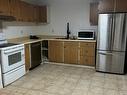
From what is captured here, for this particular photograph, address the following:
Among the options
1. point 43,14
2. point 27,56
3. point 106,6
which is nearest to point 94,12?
point 106,6

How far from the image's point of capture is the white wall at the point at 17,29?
4.06 metres

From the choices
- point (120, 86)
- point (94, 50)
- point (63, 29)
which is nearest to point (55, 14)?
point (63, 29)

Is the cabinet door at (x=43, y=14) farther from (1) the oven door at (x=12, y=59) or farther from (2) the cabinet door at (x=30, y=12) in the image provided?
(1) the oven door at (x=12, y=59)

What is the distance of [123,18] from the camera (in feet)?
11.8

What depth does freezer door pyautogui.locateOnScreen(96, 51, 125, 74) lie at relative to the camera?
3807 millimetres

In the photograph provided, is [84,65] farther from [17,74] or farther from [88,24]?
[17,74]

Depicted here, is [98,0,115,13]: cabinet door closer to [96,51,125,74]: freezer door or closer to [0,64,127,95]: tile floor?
[96,51,125,74]: freezer door

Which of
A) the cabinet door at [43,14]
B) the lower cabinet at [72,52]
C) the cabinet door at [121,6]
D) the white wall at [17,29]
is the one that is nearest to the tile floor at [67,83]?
the lower cabinet at [72,52]

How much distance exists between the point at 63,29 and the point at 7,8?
2217 millimetres

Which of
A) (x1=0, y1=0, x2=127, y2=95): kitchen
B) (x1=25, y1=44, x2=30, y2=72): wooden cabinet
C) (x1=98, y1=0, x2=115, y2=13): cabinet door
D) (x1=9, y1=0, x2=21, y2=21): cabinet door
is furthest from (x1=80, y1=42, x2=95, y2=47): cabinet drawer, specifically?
(x1=9, y1=0, x2=21, y2=21): cabinet door

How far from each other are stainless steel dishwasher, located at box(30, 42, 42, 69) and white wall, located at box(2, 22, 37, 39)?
73 cm

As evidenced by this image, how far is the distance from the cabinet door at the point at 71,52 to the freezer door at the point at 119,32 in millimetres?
1239

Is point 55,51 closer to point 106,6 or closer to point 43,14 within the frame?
point 43,14

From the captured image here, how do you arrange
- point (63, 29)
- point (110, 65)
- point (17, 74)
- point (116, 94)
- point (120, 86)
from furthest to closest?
1. point (63, 29)
2. point (110, 65)
3. point (17, 74)
4. point (120, 86)
5. point (116, 94)
